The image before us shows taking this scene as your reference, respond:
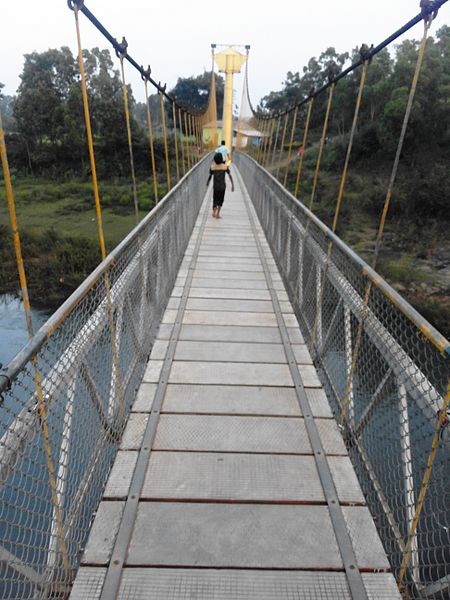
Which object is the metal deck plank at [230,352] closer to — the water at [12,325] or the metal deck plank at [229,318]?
the metal deck plank at [229,318]

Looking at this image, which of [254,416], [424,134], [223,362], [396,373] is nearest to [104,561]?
[254,416]

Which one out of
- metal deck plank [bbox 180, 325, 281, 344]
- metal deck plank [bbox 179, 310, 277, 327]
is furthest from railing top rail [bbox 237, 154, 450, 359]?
metal deck plank [bbox 179, 310, 277, 327]

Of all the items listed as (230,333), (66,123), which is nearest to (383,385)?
(230,333)

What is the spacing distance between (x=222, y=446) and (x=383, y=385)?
739 millimetres

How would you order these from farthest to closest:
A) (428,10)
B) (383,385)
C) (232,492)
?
(428,10)
(383,385)
(232,492)

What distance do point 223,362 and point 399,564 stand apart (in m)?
1.41

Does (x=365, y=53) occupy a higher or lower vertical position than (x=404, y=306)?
higher

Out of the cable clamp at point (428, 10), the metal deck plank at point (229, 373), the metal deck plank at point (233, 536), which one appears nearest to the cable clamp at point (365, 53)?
the cable clamp at point (428, 10)

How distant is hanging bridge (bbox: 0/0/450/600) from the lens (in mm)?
1345

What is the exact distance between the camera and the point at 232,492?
5.55 ft

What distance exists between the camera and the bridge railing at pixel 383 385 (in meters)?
1.39


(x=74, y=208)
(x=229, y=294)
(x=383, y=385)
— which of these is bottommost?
(x=74, y=208)

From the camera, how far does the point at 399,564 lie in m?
1.51

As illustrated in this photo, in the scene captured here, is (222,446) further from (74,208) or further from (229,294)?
(74,208)
